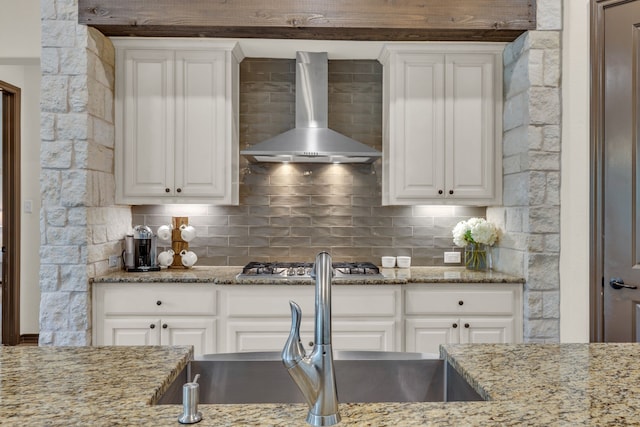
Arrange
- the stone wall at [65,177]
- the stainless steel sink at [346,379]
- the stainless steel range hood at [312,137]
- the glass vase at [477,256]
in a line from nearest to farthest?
1. the stainless steel sink at [346,379]
2. the stone wall at [65,177]
3. the stainless steel range hood at [312,137]
4. the glass vase at [477,256]

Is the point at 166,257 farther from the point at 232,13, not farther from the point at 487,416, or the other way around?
the point at 487,416

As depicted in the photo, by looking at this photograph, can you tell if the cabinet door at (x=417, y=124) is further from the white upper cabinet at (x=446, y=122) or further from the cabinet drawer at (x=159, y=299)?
the cabinet drawer at (x=159, y=299)

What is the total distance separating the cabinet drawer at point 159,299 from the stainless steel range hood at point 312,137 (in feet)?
3.08

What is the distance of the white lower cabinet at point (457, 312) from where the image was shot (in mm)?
2951

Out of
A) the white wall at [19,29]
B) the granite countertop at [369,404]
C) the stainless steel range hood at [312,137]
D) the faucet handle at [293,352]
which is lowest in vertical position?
the granite countertop at [369,404]

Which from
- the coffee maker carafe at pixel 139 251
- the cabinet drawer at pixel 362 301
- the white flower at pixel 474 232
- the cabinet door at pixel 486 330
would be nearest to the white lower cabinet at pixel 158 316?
the coffee maker carafe at pixel 139 251

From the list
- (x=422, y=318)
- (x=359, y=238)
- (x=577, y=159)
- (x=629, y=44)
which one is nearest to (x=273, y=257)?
(x=359, y=238)

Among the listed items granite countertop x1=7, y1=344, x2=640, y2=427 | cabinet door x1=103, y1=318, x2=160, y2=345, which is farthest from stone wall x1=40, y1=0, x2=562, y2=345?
granite countertop x1=7, y1=344, x2=640, y2=427

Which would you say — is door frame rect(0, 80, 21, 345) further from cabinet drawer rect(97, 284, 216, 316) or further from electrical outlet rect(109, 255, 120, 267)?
cabinet drawer rect(97, 284, 216, 316)

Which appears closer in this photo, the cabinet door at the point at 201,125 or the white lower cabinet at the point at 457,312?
the white lower cabinet at the point at 457,312

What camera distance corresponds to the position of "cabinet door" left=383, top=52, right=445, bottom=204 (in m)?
3.22

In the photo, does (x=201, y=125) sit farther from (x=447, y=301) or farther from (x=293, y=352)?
(x=293, y=352)

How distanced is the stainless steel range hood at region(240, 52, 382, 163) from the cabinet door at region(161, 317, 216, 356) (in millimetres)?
1104

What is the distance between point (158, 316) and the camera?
2.93 m
